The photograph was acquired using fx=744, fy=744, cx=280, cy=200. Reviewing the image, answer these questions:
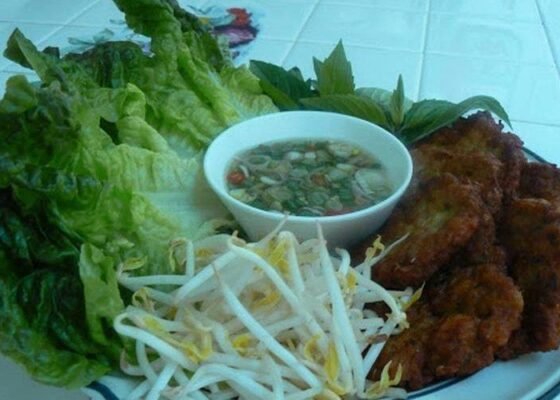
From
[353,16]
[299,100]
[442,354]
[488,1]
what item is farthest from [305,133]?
[488,1]

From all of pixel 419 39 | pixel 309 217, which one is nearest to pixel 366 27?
pixel 419 39

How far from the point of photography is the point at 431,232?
142 cm

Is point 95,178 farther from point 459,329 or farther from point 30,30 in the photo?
point 30,30

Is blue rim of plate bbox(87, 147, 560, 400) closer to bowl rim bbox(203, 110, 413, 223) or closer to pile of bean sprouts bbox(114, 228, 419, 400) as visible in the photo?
pile of bean sprouts bbox(114, 228, 419, 400)

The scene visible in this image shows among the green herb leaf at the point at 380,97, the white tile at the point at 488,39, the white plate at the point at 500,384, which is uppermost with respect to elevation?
the green herb leaf at the point at 380,97

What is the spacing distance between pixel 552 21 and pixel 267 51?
131 cm

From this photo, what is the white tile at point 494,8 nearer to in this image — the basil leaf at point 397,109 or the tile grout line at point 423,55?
the tile grout line at point 423,55

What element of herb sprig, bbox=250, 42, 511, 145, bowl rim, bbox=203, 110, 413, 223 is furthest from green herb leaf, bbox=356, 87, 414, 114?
bowl rim, bbox=203, 110, 413, 223

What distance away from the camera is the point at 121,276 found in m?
1.39

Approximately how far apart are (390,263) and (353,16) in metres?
2.06

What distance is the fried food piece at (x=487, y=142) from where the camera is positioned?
1557 mm

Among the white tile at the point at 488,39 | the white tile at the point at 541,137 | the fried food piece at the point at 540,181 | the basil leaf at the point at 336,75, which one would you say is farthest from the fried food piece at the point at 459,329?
the white tile at the point at 488,39

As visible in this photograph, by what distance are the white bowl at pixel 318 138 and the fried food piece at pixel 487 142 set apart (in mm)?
118

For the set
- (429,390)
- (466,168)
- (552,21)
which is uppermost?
(466,168)
